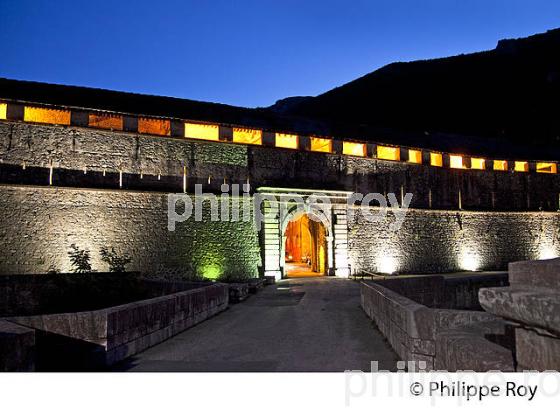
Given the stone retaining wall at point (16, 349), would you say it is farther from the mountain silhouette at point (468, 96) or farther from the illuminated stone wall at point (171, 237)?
the mountain silhouette at point (468, 96)

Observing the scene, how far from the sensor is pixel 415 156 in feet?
85.9

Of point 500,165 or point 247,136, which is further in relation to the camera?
point 500,165

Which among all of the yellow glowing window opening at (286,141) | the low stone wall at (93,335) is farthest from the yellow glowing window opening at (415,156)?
the low stone wall at (93,335)

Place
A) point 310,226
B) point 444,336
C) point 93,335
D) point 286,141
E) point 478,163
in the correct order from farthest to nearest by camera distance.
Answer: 1. point 478,163
2. point 310,226
3. point 286,141
4. point 93,335
5. point 444,336

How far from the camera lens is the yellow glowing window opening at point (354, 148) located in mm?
23953

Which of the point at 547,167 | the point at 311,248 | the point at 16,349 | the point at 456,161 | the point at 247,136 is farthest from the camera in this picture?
the point at 547,167

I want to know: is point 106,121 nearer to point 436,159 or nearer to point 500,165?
point 436,159

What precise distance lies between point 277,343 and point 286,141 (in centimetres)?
1603

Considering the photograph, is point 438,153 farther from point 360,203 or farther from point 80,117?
point 80,117

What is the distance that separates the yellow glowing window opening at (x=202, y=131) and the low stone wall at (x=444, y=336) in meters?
14.7

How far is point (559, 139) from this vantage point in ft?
144

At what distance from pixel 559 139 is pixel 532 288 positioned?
4994cm

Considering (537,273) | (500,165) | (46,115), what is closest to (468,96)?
(500,165)
